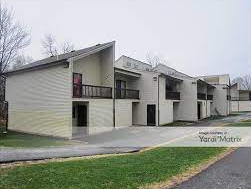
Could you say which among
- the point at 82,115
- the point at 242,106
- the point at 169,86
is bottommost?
the point at 82,115

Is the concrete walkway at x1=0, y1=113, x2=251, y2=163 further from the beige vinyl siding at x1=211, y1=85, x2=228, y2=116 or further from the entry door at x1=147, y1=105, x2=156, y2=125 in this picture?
the beige vinyl siding at x1=211, y1=85, x2=228, y2=116

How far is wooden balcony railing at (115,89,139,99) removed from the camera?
27.4 metres

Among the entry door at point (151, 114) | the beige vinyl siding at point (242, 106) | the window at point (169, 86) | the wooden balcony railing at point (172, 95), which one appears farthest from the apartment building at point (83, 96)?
the beige vinyl siding at point (242, 106)

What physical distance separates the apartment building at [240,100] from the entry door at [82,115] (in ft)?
159

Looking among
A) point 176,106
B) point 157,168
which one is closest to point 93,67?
point 176,106

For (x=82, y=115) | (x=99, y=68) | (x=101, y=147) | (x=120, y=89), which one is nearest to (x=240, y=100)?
(x=120, y=89)

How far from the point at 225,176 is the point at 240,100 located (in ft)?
208

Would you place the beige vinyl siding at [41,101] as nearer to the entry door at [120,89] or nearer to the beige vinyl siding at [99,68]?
the beige vinyl siding at [99,68]

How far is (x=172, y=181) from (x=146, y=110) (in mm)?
22560

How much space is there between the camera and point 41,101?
23.2 m

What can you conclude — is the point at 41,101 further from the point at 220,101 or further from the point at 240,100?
the point at 240,100

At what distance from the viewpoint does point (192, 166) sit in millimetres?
10391

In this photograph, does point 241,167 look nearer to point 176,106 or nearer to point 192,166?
point 192,166

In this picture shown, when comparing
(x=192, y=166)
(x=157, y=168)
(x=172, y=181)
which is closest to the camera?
(x=172, y=181)
